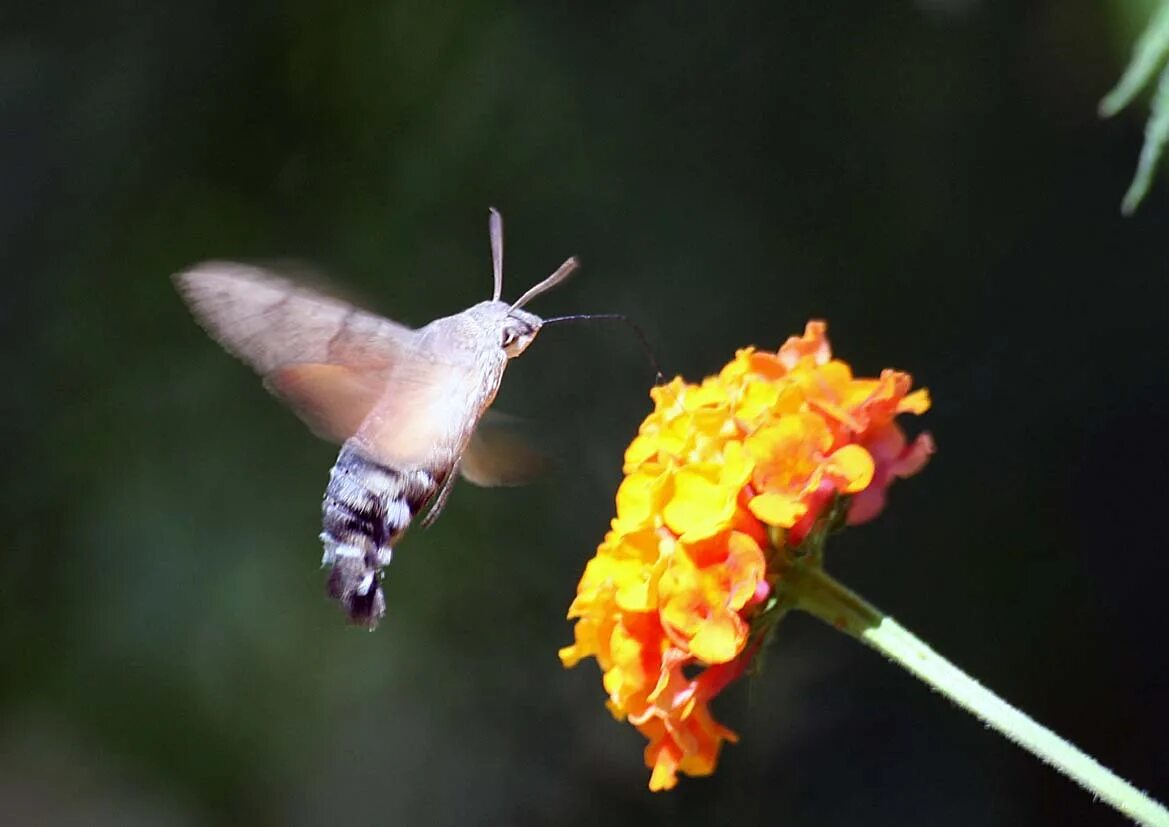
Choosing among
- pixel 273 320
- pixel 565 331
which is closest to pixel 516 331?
pixel 273 320

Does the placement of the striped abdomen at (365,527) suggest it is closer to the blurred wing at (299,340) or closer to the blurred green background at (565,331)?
the blurred wing at (299,340)

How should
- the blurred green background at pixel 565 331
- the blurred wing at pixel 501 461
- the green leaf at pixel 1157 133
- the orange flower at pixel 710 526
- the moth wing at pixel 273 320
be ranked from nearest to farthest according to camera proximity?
the green leaf at pixel 1157 133
the orange flower at pixel 710 526
the moth wing at pixel 273 320
the blurred wing at pixel 501 461
the blurred green background at pixel 565 331

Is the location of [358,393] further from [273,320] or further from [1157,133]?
[1157,133]

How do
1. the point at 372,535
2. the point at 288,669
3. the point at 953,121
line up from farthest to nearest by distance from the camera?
the point at 288,669 < the point at 953,121 < the point at 372,535

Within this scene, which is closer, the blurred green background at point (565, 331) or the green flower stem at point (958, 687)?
the green flower stem at point (958, 687)

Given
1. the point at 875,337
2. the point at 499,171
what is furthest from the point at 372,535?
the point at 875,337

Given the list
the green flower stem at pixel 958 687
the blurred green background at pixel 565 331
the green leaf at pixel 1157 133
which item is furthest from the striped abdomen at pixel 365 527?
the blurred green background at pixel 565 331

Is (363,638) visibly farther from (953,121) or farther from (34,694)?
(953,121)
